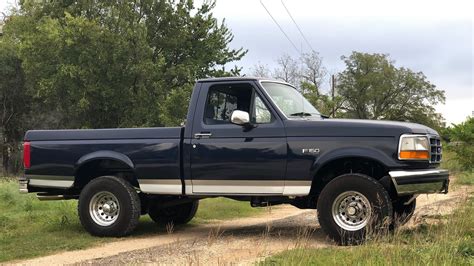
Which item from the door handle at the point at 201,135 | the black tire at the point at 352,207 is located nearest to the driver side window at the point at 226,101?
the door handle at the point at 201,135

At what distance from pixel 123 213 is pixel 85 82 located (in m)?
27.3

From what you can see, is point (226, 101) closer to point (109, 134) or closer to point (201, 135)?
point (201, 135)

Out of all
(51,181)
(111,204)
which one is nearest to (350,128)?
(111,204)

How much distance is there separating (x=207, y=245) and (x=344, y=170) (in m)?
2.15

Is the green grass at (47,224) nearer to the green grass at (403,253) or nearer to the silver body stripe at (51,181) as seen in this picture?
the silver body stripe at (51,181)

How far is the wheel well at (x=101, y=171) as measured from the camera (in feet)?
28.7

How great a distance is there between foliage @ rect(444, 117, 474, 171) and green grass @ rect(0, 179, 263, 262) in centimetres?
1062

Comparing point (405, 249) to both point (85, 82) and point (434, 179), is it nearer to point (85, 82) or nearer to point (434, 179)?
point (434, 179)

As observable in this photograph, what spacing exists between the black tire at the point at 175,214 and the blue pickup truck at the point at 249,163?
1.71ft

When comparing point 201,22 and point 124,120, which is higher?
point 201,22

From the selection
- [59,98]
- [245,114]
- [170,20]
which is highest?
[170,20]

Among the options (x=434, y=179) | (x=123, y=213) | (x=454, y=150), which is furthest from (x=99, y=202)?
(x=454, y=150)

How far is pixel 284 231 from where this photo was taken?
8.83 metres

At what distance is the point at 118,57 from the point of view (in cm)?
3434
